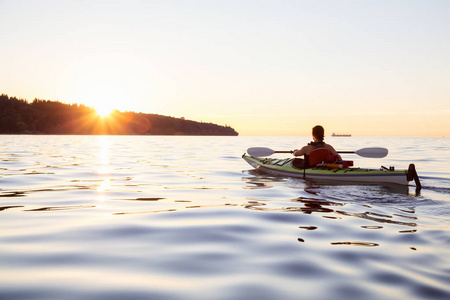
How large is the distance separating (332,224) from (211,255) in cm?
216

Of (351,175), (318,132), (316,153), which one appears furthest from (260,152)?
(351,175)

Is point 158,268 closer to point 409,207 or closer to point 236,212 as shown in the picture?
point 236,212

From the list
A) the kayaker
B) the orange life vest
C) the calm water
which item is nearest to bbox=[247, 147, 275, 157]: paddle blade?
the kayaker

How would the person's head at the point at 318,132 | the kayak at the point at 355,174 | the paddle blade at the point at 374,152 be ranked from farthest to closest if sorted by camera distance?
the paddle blade at the point at 374,152 → the person's head at the point at 318,132 → the kayak at the point at 355,174

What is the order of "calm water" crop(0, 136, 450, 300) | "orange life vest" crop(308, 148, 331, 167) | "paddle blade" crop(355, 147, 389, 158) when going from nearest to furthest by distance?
"calm water" crop(0, 136, 450, 300)
"orange life vest" crop(308, 148, 331, 167)
"paddle blade" crop(355, 147, 389, 158)

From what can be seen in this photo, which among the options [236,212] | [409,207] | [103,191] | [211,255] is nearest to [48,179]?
[103,191]

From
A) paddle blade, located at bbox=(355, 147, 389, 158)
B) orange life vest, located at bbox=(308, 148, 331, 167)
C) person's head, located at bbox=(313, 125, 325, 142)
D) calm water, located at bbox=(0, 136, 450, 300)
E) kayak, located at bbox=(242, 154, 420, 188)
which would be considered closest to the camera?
calm water, located at bbox=(0, 136, 450, 300)

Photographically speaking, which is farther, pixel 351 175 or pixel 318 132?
pixel 318 132

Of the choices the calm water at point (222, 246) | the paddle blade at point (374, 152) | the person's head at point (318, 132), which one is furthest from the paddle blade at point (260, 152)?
the calm water at point (222, 246)

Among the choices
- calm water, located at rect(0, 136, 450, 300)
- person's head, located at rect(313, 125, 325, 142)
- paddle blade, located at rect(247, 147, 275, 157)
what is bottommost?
calm water, located at rect(0, 136, 450, 300)

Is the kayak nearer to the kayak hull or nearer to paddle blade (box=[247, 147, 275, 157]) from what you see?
the kayak hull

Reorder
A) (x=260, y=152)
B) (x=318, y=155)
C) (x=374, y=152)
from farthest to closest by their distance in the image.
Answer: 1. (x=260, y=152)
2. (x=374, y=152)
3. (x=318, y=155)

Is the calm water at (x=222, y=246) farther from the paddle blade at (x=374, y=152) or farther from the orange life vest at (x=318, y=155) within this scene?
the paddle blade at (x=374, y=152)

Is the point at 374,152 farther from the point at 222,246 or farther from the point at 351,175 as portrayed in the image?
the point at 222,246
